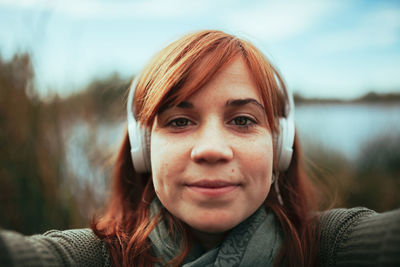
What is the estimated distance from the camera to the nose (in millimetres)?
1271

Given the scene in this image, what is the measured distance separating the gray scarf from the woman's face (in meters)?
0.15

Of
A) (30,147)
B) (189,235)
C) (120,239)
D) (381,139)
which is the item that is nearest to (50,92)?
(30,147)

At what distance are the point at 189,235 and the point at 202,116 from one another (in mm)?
601

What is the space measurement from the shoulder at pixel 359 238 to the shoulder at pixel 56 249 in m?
1.08

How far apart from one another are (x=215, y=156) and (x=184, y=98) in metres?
0.28

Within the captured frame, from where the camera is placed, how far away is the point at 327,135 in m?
5.04

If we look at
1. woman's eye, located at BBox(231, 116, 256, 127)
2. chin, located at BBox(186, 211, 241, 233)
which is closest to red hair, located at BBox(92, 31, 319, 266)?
woman's eye, located at BBox(231, 116, 256, 127)

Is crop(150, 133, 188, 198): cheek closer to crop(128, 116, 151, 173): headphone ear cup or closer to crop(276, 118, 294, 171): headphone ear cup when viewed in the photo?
crop(128, 116, 151, 173): headphone ear cup

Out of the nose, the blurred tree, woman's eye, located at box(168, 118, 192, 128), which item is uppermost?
woman's eye, located at box(168, 118, 192, 128)

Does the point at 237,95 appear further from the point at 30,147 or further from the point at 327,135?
the point at 327,135

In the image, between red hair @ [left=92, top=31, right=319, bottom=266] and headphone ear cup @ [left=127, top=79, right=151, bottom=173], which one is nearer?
red hair @ [left=92, top=31, right=319, bottom=266]

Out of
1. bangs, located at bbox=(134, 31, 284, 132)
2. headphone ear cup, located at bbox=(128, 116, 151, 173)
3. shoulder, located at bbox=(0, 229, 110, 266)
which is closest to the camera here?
shoulder, located at bbox=(0, 229, 110, 266)

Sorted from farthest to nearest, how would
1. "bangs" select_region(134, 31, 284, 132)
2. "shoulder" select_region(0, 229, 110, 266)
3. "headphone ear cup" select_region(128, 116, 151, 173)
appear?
"headphone ear cup" select_region(128, 116, 151, 173)
"bangs" select_region(134, 31, 284, 132)
"shoulder" select_region(0, 229, 110, 266)

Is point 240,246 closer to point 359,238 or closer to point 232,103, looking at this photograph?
point 359,238
